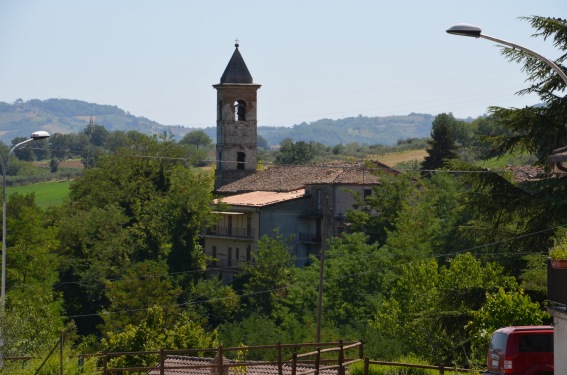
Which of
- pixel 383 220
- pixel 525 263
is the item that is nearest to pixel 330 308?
pixel 383 220

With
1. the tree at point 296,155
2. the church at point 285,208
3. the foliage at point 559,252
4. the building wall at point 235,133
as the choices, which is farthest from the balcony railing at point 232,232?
the foliage at point 559,252

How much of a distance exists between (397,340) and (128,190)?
154 feet

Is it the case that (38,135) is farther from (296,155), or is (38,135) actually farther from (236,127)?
(296,155)

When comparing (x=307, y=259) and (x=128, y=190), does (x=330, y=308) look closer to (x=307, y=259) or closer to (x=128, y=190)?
(x=307, y=259)

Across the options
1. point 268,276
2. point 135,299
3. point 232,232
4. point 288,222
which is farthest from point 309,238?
point 135,299

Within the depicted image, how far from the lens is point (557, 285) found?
18.4m

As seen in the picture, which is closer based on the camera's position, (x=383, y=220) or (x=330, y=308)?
(x=330, y=308)

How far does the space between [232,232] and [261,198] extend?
3.00m

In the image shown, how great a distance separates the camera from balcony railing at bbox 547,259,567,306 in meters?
18.1

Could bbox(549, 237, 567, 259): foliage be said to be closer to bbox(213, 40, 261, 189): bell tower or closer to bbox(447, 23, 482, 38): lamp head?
bbox(447, 23, 482, 38): lamp head

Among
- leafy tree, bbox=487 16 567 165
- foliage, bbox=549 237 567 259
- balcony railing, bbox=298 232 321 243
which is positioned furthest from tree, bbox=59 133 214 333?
foliage, bbox=549 237 567 259

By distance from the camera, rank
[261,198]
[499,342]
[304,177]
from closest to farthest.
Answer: [499,342], [261,198], [304,177]

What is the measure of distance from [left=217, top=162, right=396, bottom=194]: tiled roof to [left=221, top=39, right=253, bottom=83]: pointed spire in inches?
286

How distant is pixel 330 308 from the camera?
58562 millimetres
